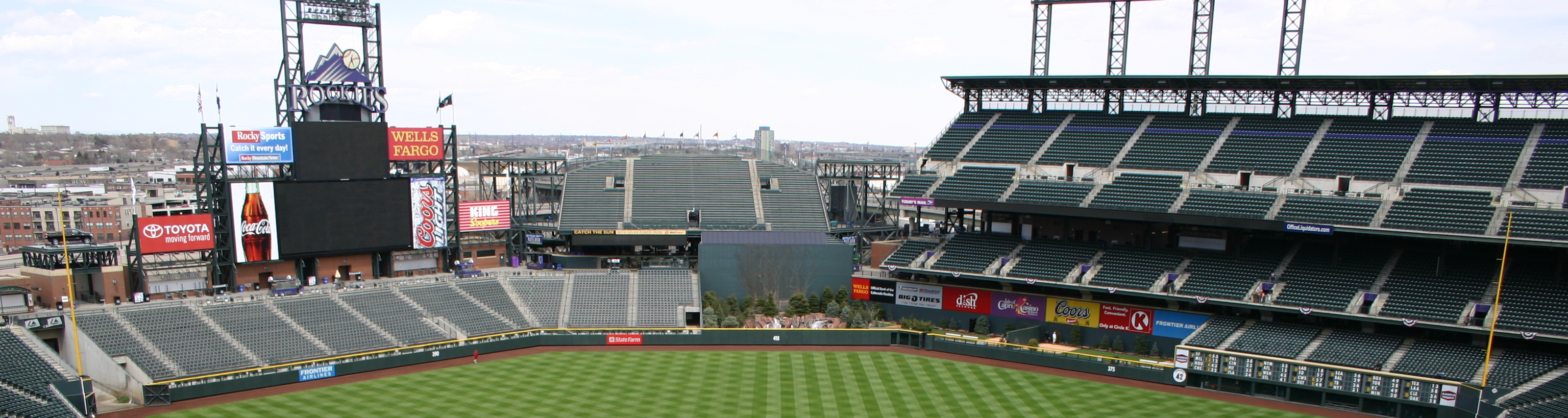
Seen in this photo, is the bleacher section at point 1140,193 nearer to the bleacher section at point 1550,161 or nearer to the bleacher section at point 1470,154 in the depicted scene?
the bleacher section at point 1470,154

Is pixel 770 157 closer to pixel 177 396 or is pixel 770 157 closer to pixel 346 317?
pixel 346 317

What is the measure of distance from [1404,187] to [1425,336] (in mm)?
7068

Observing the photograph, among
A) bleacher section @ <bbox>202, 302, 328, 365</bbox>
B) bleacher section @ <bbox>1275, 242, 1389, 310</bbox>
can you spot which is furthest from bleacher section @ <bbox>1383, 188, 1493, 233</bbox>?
bleacher section @ <bbox>202, 302, 328, 365</bbox>

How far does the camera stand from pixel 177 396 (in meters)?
31.8

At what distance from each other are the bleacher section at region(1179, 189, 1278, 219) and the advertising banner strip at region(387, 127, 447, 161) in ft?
125

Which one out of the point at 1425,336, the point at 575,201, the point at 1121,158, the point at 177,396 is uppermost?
the point at 1121,158

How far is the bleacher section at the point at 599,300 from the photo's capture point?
43.8 metres

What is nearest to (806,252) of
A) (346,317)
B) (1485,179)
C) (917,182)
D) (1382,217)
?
(917,182)

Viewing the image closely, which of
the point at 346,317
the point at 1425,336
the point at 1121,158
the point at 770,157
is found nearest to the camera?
the point at 1425,336

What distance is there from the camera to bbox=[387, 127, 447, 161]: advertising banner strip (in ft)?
148

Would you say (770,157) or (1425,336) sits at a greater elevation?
(770,157)

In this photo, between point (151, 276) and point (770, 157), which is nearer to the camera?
point (151, 276)

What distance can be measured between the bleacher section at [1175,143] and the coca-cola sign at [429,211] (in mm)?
36687

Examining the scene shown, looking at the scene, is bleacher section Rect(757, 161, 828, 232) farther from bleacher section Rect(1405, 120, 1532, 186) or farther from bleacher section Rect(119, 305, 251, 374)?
bleacher section Rect(1405, 120, 1532, 186)
